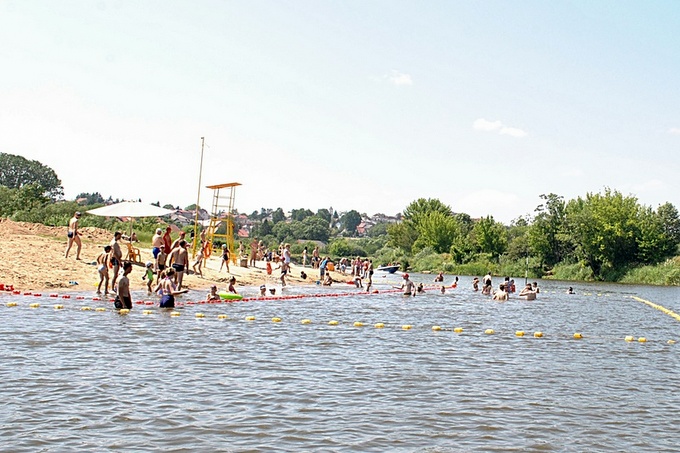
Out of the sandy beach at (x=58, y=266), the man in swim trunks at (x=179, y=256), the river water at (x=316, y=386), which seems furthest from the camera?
the sandy beach at (x=58, y=266)

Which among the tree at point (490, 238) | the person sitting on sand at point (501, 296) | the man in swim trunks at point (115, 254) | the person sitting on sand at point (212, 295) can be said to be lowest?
the person sitting on sand at point (212, 295)

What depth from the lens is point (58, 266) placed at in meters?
27.9

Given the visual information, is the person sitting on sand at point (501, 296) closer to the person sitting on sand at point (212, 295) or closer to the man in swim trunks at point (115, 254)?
the person sitting on sand at point (212, 295)

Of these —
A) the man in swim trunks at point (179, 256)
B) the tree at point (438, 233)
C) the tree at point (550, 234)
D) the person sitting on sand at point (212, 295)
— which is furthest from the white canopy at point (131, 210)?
the tree at point (438, 233)

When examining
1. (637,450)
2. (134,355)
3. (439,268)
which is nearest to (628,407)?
(637,450)

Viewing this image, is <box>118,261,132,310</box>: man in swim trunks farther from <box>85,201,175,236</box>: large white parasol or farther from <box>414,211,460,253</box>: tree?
<box>414,211,460,253</box>: tree

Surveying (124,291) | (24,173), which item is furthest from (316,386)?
(24,173)

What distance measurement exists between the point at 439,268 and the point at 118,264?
73.0 meters

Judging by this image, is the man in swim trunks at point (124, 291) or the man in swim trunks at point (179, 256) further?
the man in swim trunks at point (179, 256)

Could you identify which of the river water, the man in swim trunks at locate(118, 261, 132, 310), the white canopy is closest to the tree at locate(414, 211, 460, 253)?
the white canopy

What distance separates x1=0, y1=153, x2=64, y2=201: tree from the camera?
476 ft

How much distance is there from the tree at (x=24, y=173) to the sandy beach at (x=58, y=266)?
114176 mm

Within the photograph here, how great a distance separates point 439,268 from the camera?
92.7 meters

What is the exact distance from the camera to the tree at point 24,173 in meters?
145
